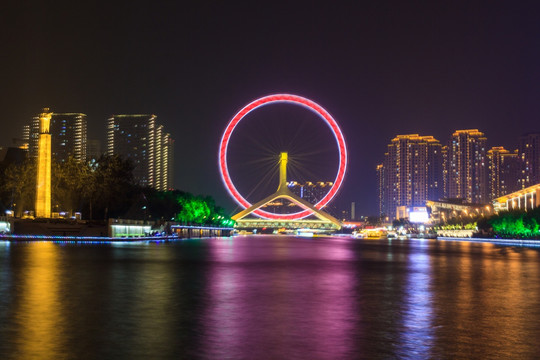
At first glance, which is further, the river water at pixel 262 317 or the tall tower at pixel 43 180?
the tall tower at pixel 43 180

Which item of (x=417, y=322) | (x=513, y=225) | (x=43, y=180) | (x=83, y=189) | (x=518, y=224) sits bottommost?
(x=417, y=322)

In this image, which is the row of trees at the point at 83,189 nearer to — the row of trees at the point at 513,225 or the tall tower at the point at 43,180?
the tall tower at the point at 43,180

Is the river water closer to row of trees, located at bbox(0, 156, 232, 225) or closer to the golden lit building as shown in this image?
row of trees, located at bbox(0, 156, 232, 225)

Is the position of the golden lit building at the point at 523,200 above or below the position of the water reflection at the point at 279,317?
above

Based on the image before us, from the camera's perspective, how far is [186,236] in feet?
329

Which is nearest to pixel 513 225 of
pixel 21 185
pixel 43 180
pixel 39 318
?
pixel 43 180

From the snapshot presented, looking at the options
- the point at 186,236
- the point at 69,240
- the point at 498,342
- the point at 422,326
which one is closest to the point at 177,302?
the point at 422,326

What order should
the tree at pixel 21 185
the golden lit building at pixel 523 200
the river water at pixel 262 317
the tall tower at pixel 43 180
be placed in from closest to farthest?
the river water at pixel 262 317 → the tall tower at pixel 43 180 → the tree at pixel 21 185 → the golden lit building at pixel 523 200

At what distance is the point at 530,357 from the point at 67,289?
408 inches

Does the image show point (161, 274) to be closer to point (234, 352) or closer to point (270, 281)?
point (270, 281)

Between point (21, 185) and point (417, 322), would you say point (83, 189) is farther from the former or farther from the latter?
point (417, 322)

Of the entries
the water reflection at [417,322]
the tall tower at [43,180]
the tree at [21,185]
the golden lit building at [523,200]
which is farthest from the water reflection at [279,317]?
the golden lit building at [523,200]

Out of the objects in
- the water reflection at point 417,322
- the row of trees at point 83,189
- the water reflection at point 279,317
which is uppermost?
the row of trees at point 83,189

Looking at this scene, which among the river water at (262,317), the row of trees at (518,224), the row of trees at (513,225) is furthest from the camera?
the row of trees at (513,225)
